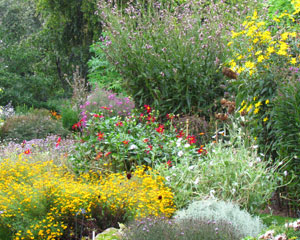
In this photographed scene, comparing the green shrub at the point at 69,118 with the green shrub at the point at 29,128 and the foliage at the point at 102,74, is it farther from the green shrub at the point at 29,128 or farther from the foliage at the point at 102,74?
the foliage at the point at 102,74

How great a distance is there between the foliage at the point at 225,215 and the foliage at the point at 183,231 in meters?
0.20

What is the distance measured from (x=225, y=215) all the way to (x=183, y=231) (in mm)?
684

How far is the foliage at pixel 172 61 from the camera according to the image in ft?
25.6

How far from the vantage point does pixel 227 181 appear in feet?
15.2

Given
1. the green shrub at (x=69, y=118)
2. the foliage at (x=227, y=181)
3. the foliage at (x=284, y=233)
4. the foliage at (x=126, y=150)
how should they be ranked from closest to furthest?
the foliage at (x=284, y=233)
the foliage at (x=227, y=181)
the foliage at (x=126, y=150)
the green shrub at (x=69, y=118)

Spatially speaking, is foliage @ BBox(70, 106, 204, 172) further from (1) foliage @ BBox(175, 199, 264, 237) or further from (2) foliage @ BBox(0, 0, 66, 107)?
(2) foliage @ BBox(0, 0, 66, 107)

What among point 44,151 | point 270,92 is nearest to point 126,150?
point 270,92

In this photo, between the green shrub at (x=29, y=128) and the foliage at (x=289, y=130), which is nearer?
the foliage at (x=289, y=130)

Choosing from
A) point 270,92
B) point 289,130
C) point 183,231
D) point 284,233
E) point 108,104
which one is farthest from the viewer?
point 108,104

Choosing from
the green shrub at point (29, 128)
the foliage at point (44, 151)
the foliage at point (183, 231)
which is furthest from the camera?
the green shrub at point (29, 128)

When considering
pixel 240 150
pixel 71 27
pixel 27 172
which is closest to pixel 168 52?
pixel 240 150

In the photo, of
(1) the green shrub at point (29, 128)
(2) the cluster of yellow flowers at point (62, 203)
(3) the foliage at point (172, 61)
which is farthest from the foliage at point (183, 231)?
(1) the green shrub at point (29, 128)

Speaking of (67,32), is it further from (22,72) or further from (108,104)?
(108,104)

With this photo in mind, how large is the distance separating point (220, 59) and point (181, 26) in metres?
1.10
